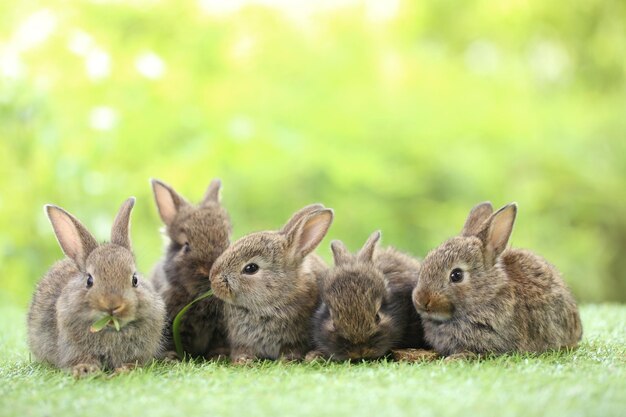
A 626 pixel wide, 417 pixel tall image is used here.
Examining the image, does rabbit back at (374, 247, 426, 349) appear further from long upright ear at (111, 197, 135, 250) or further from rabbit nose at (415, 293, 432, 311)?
long upright ear at (111, 197, 135, 250)

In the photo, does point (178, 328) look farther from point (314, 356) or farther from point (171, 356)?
point (314, 356)

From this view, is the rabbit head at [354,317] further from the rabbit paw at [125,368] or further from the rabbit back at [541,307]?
the rabbit paw at [125,368]

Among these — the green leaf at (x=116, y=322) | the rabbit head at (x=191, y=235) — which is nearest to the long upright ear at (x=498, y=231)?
the rabbit head at (x=191, y=235)

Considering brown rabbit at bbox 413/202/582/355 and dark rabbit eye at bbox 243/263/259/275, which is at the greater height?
dark rabbit eye at bbox 243/263/259/275

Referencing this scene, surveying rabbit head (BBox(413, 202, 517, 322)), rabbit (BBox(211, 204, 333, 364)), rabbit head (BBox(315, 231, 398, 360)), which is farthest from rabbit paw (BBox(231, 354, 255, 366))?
rabbit head (BBox(413, 202, 517, 322))

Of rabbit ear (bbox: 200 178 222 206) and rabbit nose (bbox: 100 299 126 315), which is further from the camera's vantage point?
rabbit ear (bbox: 200 178 222 206)

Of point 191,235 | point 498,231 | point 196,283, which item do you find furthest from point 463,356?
point 191,235

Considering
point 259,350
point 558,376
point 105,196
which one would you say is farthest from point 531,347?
point 105,196
